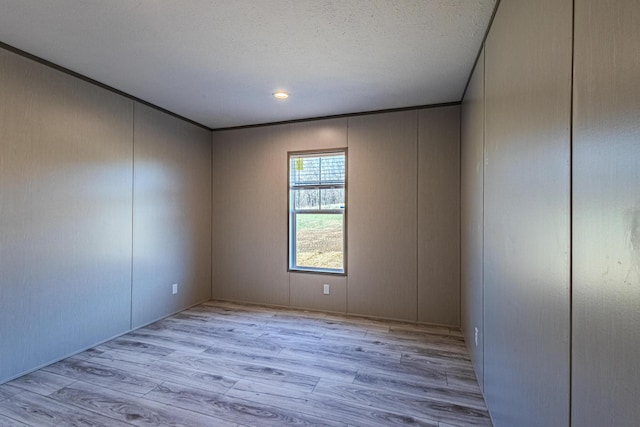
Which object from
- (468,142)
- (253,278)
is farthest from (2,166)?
(468,142)

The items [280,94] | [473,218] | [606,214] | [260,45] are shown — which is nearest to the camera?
[606,214]

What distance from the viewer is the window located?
3875 mm

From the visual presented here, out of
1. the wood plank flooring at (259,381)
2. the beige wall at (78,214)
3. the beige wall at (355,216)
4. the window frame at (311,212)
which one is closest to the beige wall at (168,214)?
the beige wall at (78,214)

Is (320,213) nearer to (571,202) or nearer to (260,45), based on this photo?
(260,45)

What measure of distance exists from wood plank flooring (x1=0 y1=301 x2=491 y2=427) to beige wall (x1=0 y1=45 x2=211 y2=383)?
12.1 inches

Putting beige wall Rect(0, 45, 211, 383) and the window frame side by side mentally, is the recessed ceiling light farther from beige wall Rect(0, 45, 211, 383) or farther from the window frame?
beige wall Rect(0, 45, 211, 383)

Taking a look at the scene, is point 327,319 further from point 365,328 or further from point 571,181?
point 571,181

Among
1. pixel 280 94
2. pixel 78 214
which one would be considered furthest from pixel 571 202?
pixel 78 214

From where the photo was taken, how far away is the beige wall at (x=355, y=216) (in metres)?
3.42

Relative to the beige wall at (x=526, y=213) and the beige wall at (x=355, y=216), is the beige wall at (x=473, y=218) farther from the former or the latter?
the beige wall at (x=355, y=216)

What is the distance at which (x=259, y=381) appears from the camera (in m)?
2.31

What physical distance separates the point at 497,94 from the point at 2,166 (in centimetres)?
340

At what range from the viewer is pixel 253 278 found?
4238mm

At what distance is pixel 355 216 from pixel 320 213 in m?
0.50
